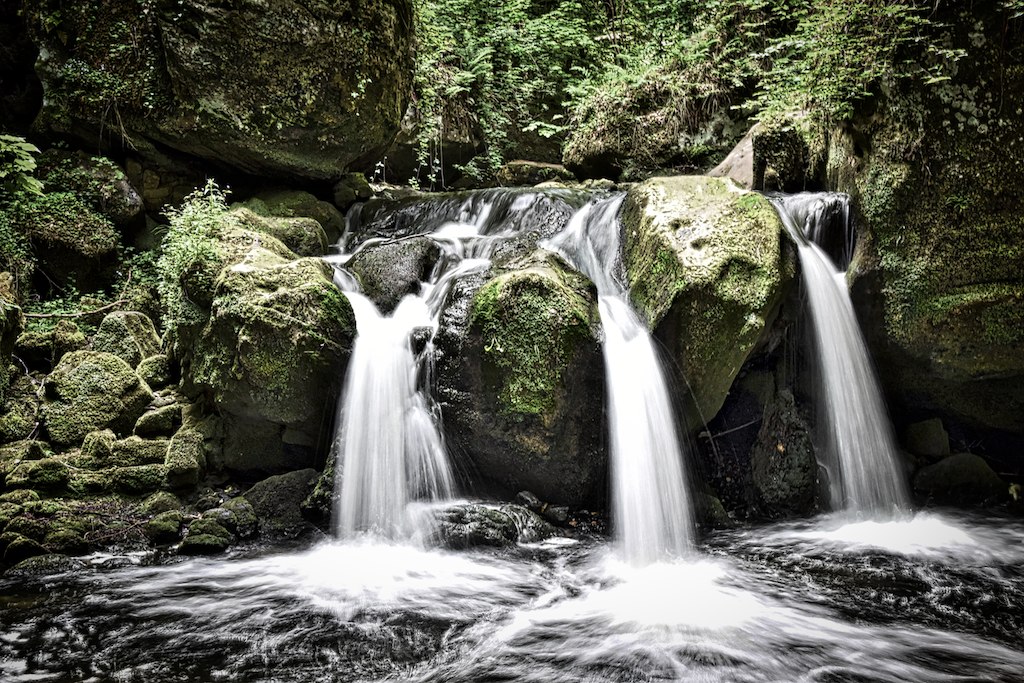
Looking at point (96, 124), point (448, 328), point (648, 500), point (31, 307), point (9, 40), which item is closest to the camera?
point (648, 500)

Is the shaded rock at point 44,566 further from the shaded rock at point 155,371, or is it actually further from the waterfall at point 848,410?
the waterfall at point 848,410

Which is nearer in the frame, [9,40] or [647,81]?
[9,40]

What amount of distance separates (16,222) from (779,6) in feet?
37.3

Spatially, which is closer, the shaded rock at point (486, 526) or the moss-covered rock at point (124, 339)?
the shaded rock at point (486, 526)

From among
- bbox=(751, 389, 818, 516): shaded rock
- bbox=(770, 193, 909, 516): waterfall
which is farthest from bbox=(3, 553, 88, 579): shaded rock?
bbox=(770, 193, 909, 516): waterfall

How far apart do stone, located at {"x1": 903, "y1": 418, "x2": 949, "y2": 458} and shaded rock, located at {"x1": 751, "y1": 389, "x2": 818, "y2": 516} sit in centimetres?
122

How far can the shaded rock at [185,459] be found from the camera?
18.8 feet

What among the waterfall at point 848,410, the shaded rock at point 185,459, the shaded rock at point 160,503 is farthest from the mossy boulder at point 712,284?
the shaded rock at point 160,503

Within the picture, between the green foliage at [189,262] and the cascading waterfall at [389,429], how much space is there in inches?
54.3

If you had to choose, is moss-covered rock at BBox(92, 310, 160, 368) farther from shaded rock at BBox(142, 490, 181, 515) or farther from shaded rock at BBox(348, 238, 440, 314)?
shaded rock at BBox(348, 238, 440, 314)

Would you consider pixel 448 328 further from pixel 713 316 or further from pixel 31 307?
pixel 31 307

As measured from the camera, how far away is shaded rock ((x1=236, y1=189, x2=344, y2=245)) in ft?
28.5

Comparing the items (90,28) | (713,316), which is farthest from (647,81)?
(90,28)

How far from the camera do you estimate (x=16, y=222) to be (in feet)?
25.2
